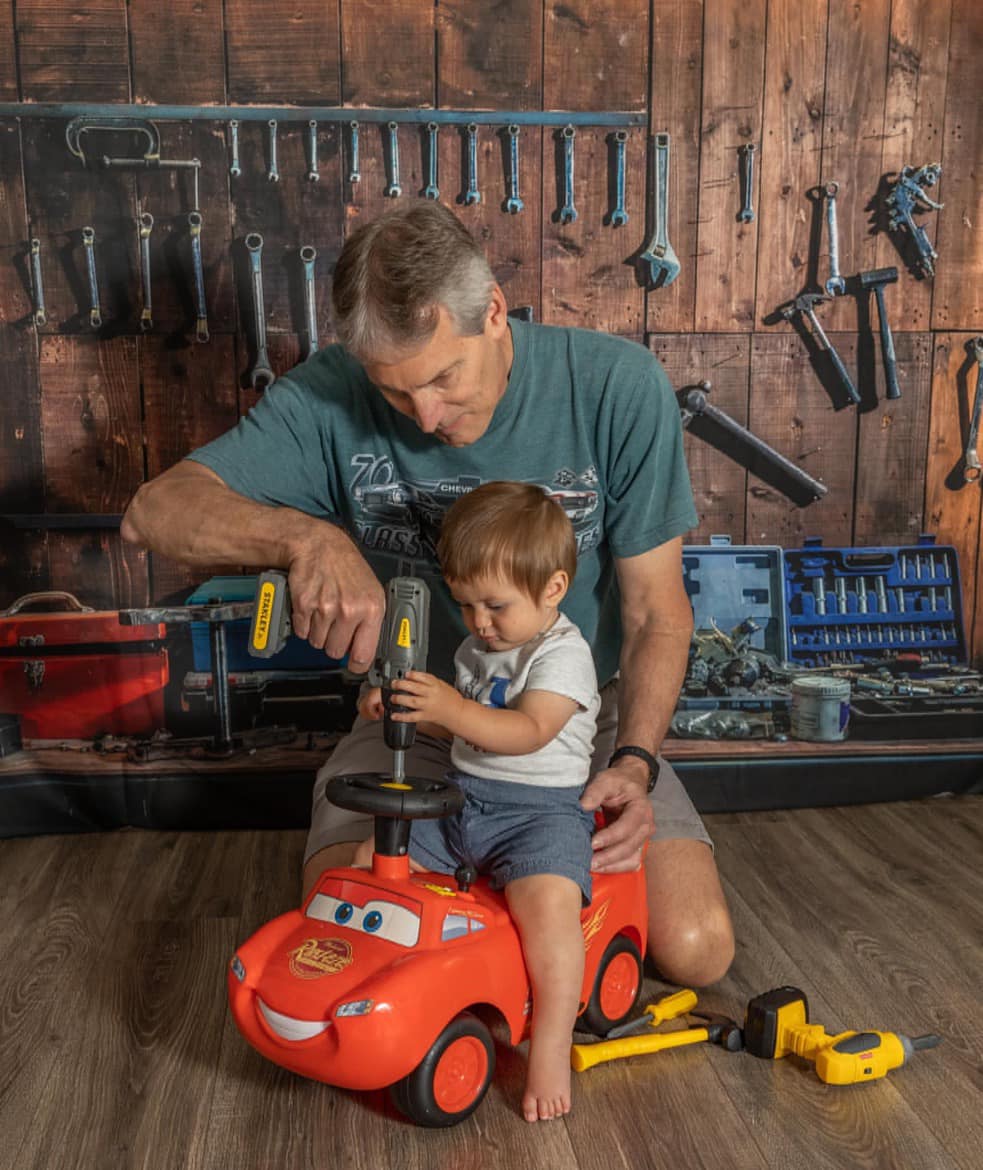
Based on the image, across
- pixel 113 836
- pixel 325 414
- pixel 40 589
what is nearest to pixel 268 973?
pixel 325 414

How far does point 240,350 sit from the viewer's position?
2.52m

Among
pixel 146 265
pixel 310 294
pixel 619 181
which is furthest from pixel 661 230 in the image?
pixel 146 265

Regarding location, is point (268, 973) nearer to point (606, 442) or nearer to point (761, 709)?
point (606, 442)

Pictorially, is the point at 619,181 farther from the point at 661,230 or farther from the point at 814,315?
the point at 814,315

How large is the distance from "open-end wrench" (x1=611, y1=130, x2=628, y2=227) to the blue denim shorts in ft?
4.87

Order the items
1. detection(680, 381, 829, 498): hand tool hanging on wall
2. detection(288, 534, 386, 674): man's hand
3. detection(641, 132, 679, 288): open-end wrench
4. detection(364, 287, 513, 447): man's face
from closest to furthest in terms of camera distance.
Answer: detection(288, 534, 386, 674): man's hand < detection(364, 287, 513, 447): man's face < detection(641, 132, 679, 288): open-end wrench < detection(680, 381, 829, 498): hand tool hanging on wall

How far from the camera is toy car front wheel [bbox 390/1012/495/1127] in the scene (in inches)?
54.1

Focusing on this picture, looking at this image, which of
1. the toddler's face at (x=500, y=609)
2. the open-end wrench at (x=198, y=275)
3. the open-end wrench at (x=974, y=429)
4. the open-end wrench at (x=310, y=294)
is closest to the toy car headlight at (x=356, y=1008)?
the toddler's face at (x=500, y=609)

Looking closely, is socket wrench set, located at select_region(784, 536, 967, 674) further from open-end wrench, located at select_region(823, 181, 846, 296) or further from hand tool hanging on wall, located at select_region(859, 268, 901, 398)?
open-end wrench, located at select_region(823, 181, 846, 296)

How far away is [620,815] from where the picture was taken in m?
1.63

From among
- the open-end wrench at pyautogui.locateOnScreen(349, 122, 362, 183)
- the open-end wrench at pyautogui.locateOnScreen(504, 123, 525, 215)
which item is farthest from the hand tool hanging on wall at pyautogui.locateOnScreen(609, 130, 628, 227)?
the open-end wrench at pyautogui.locateOnScreen(349, 122, 362, 183)

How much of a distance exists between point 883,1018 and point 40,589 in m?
1.95

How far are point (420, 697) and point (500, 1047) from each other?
0.63m

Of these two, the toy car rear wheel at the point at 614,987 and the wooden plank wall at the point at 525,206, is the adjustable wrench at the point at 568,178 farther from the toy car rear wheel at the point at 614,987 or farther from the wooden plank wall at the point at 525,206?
the toy car rear wheel at the point at 614,987
